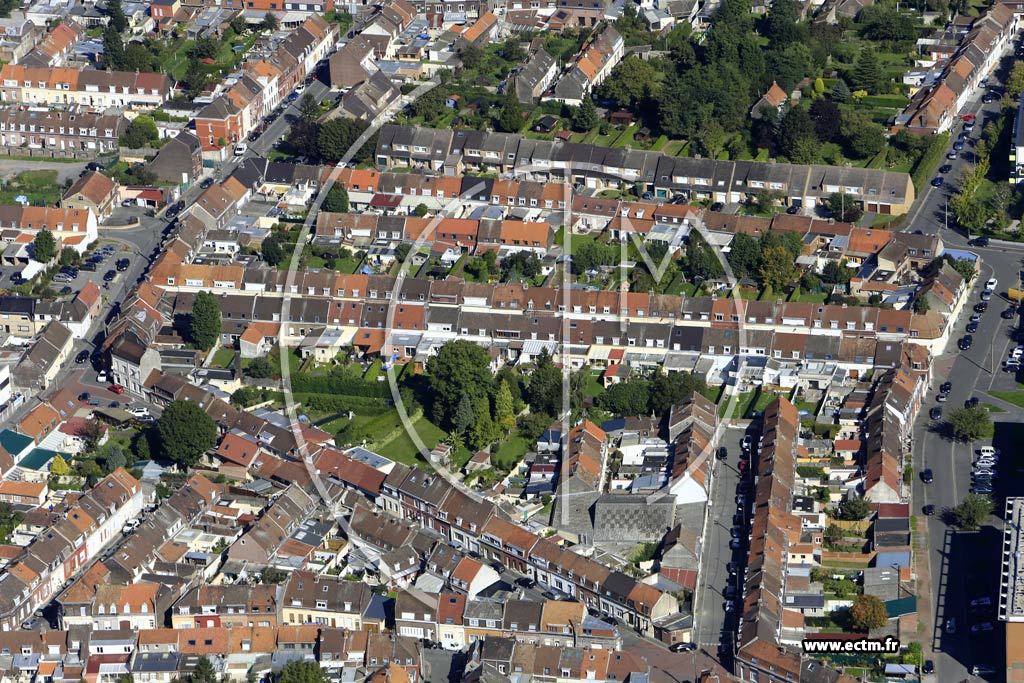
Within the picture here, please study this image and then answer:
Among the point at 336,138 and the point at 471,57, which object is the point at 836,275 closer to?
the point at 336,138

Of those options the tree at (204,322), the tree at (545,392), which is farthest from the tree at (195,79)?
the tree at (545,392)

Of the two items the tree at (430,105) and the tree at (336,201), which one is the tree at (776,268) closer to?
the tree at (336,201)

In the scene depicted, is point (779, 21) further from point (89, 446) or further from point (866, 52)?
point (89, 446)

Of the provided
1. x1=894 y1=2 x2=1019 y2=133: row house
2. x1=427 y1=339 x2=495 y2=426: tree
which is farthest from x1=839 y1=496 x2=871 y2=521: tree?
x1=894 y1=2 x2=1019 y2=133: row house

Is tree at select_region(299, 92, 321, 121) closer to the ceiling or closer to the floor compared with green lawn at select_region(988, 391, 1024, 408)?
closer to the floor

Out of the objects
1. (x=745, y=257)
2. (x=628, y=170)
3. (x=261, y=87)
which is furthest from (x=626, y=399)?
(x=261, y=87)

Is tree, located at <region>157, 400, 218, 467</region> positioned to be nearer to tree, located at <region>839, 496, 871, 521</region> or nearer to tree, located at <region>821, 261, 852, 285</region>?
tree, located at <region>839, 496, 871, 521</region>
